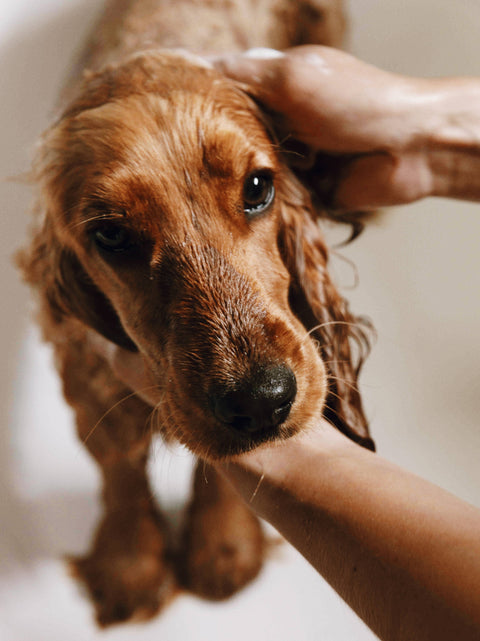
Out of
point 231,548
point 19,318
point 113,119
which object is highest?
point 113,119

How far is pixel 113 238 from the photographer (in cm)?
100

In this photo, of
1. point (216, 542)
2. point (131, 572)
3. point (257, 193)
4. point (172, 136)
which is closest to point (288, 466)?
point (257, 193)

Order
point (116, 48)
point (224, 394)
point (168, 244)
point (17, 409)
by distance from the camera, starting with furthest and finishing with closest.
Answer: point (17, 409), point (116, 48), point (168, 244), point (224, 394)

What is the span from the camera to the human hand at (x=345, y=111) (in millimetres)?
1129

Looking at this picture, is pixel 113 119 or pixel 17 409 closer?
pixel 113 119

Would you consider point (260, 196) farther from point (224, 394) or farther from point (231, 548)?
point (231, 548)

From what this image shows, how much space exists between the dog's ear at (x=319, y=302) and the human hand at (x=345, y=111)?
0.11m

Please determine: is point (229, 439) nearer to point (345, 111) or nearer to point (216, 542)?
point (345, 111)

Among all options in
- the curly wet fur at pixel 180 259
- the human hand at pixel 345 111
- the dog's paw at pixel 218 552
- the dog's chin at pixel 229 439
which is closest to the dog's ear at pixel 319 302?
the curly wet fur at pixel 180 259

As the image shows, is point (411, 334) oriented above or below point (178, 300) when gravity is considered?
below

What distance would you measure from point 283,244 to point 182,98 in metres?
0.34

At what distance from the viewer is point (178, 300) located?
964mm

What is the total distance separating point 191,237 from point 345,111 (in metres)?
0.43

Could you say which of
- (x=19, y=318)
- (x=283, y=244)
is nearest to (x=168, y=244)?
(x=283, y=244)
